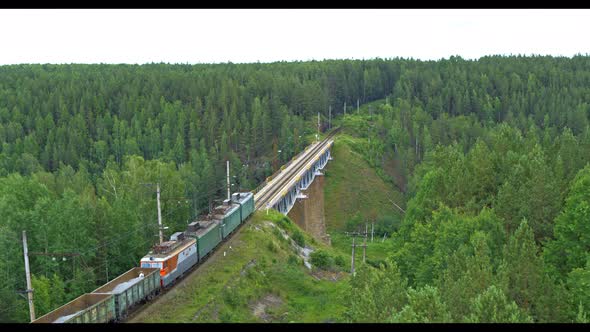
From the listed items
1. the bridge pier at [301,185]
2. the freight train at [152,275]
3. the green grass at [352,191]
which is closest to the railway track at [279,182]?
the bridge pier at [301,185]

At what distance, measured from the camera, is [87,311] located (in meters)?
32.8

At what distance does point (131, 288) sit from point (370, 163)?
270 feet

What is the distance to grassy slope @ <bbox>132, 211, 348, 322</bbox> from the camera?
41625 millimetres

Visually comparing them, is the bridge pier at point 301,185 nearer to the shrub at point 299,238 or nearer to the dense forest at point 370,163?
the shrub at point 299,238

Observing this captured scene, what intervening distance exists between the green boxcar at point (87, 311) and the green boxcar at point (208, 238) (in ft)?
43.8

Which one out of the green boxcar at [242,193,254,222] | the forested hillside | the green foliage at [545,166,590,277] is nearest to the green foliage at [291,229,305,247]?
the green boxcar at [242,193,254,222]

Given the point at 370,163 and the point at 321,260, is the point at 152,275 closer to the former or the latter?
the point at 321,260

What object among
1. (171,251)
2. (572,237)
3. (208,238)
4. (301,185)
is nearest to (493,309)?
(572,237)

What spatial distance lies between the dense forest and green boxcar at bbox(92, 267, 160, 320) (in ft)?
19.1

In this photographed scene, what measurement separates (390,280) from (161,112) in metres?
99.3

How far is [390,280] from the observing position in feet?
101

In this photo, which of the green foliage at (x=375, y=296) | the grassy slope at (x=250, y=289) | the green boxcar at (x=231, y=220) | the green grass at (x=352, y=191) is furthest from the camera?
the green grass at (x=352, y=191)

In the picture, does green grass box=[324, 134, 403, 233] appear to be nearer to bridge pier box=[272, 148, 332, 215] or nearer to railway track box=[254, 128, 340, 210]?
bridge pier box=[272, 148, 332, 215]

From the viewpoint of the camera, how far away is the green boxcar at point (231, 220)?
5612cm
